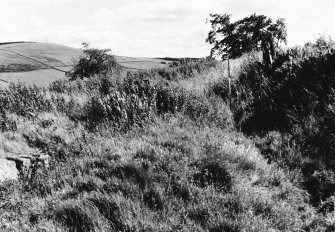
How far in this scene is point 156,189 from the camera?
3.92 m

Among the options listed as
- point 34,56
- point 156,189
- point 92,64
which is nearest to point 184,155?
point 156,189

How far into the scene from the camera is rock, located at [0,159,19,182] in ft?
15.3

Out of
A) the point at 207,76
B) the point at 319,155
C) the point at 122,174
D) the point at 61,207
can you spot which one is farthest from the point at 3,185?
the point at 207,76

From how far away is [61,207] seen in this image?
3.71 metres

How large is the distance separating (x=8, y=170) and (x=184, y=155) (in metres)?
2.51

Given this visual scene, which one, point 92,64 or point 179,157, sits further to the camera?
point 92,64

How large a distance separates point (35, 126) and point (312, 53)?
653 centimetres

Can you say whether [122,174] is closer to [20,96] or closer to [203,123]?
[203,123]

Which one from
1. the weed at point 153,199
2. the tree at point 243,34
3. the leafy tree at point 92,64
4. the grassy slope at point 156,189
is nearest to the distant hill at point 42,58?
the leafy tree at point 92,64

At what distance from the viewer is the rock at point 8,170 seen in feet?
15.3

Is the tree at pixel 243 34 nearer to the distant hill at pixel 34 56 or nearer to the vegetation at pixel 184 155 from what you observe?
the vegetation at pixel 184 155

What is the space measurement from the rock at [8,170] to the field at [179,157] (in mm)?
17

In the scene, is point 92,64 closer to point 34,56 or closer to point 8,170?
point 8,170

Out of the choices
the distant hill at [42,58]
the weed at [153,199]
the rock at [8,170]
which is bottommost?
the weed at [153,199]
